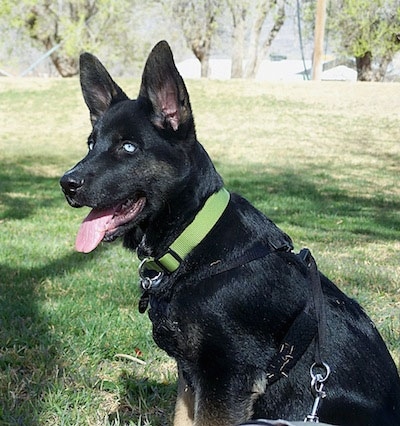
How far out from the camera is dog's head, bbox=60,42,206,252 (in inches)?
111

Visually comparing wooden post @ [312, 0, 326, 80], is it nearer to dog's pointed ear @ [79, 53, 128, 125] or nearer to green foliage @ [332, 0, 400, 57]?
green foliage @ [332, 0, 400, 57]

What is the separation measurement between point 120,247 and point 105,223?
4.32 m

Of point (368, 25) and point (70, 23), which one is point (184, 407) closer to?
point (70, 23)

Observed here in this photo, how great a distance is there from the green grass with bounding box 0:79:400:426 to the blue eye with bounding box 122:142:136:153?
4.73 ft

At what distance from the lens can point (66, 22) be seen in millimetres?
36281

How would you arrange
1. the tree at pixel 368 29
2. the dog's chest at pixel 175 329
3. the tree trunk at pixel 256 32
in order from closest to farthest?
the dog's chest at pixel 175 329, the tree at pixel 368 29, the tree trunk at pixel 256 32

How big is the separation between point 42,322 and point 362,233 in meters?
5.89

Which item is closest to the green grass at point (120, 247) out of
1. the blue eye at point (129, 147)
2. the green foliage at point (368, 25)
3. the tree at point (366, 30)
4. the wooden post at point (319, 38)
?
the blue eye at point (129, 147)

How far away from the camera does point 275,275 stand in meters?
2.68

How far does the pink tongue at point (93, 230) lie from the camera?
284 centimetres

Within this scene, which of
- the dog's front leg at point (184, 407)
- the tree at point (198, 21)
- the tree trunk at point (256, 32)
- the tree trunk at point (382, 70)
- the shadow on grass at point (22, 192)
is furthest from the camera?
the tree trunk at point (382, 70)

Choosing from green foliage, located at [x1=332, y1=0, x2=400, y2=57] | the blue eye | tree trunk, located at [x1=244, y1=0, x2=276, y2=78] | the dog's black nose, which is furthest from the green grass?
tree trunk, located at [x1=244, y1=0, x2=276, y2=78]

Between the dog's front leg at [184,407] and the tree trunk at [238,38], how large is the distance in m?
38.6

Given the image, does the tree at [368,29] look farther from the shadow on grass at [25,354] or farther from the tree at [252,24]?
the shadow on grass at [25,354]
